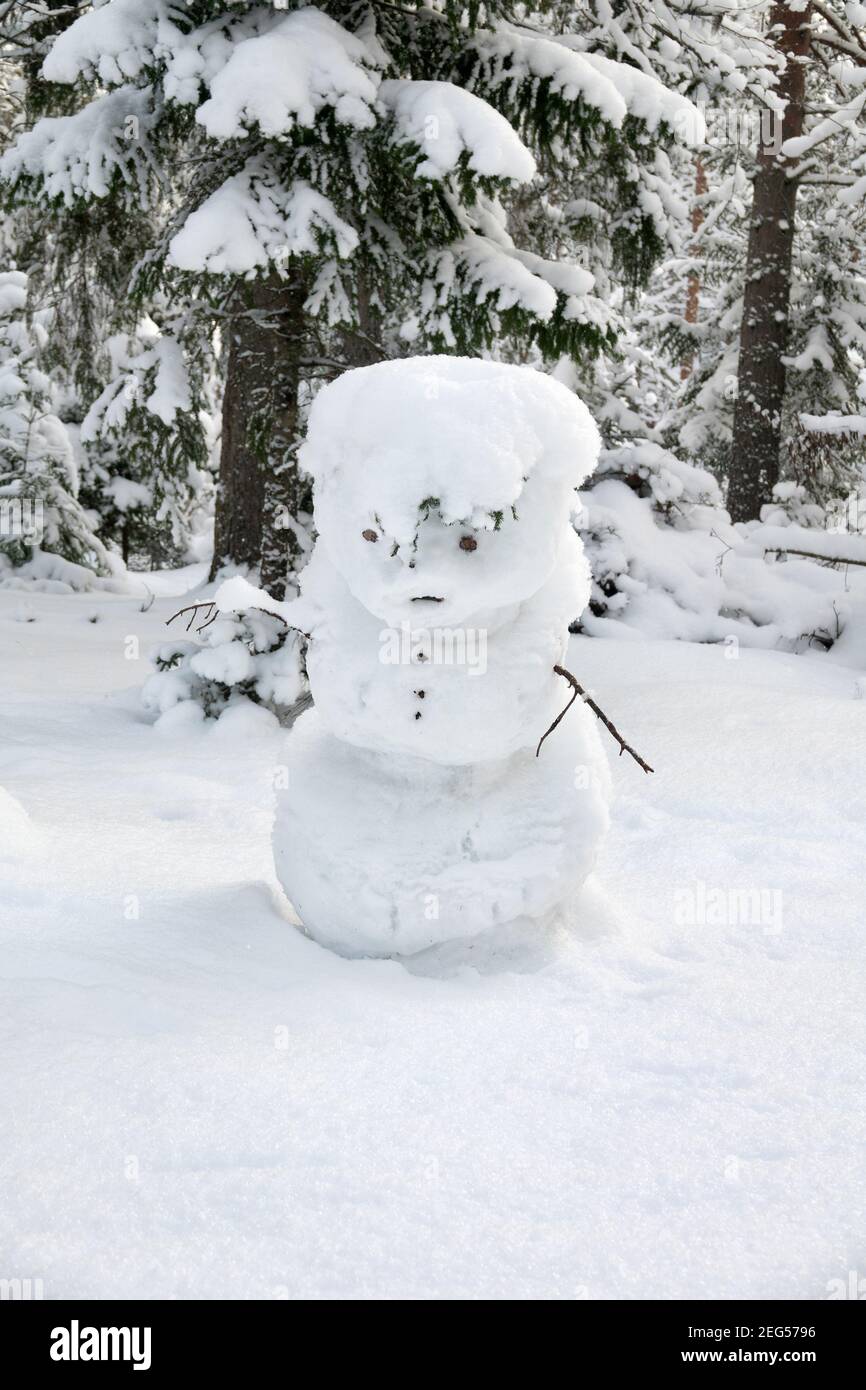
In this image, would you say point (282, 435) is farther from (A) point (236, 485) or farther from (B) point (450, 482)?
(B) point (450, 482)

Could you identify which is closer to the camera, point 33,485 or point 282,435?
point 282,435

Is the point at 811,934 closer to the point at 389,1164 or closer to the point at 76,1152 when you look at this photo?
the point at 389,1164

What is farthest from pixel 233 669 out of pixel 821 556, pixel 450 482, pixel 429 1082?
pixel 821 556

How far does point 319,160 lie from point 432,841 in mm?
3973

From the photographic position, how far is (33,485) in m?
10.5

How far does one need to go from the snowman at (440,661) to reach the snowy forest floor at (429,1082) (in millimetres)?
164

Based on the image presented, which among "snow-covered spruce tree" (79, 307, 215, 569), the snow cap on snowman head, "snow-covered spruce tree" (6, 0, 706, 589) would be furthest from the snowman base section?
"snow-covered spruce tree" (79, 307, 215, 569)

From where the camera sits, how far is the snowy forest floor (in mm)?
1886

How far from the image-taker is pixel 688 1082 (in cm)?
249

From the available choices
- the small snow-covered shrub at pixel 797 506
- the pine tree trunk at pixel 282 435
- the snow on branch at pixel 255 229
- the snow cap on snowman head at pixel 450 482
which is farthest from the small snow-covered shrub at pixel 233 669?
the small snow-covered shrub at pixel 797 506

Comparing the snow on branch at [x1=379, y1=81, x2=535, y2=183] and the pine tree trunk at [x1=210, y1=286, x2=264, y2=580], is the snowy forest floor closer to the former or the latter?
the pine tree trunk at [x1=210, y1=286, x2=264, y2=580]

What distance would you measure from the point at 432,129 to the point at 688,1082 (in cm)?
449

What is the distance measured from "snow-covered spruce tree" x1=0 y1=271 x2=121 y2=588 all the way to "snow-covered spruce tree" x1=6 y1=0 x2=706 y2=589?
4456mm

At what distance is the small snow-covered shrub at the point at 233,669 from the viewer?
18.5 ft
